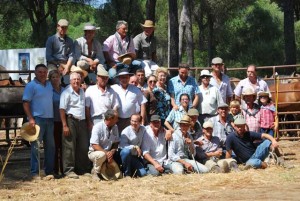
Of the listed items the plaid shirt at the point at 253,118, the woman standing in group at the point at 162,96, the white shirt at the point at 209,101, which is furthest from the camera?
the plaid shirt at the point at 253,118

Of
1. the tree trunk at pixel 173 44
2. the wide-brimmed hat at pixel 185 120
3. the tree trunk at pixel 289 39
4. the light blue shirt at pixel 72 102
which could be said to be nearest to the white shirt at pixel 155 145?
the wide-brimmed hat at pixel 185 120

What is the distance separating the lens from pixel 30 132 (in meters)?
9.90

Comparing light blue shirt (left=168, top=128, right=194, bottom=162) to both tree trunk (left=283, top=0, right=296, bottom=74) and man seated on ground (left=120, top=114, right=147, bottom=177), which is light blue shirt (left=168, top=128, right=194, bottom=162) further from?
tree trunk (left=283, top=0, right=296, bottom=74)

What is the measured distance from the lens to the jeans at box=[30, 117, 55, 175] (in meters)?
9.92

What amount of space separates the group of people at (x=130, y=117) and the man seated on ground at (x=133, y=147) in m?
0.01

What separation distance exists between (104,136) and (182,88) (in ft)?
5.50

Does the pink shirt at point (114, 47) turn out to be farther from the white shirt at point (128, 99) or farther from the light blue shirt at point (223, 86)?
the light blue shirt at point (223, 86)

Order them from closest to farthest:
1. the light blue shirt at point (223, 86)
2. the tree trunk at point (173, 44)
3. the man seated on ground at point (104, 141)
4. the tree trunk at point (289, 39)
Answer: the man seated on ground at point (104, 141)
the light blue shirt at point (223, 86)
the tree trunk at point (173, 44)
the tree trunk at point (289, 39)

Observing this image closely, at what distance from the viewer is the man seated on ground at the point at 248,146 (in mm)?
10344

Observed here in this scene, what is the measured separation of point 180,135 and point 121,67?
1533 millimetres

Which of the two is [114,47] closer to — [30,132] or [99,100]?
[99,100]

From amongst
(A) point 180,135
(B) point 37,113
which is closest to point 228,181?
(A) point 180,135

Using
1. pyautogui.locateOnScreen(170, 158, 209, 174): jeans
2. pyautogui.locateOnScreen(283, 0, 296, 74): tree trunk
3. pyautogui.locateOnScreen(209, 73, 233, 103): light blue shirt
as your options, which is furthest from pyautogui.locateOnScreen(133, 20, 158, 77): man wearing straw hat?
pyautogui.locateOnScreen(283, 0, 296, 74): tree trunk

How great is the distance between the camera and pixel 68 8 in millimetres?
35125
